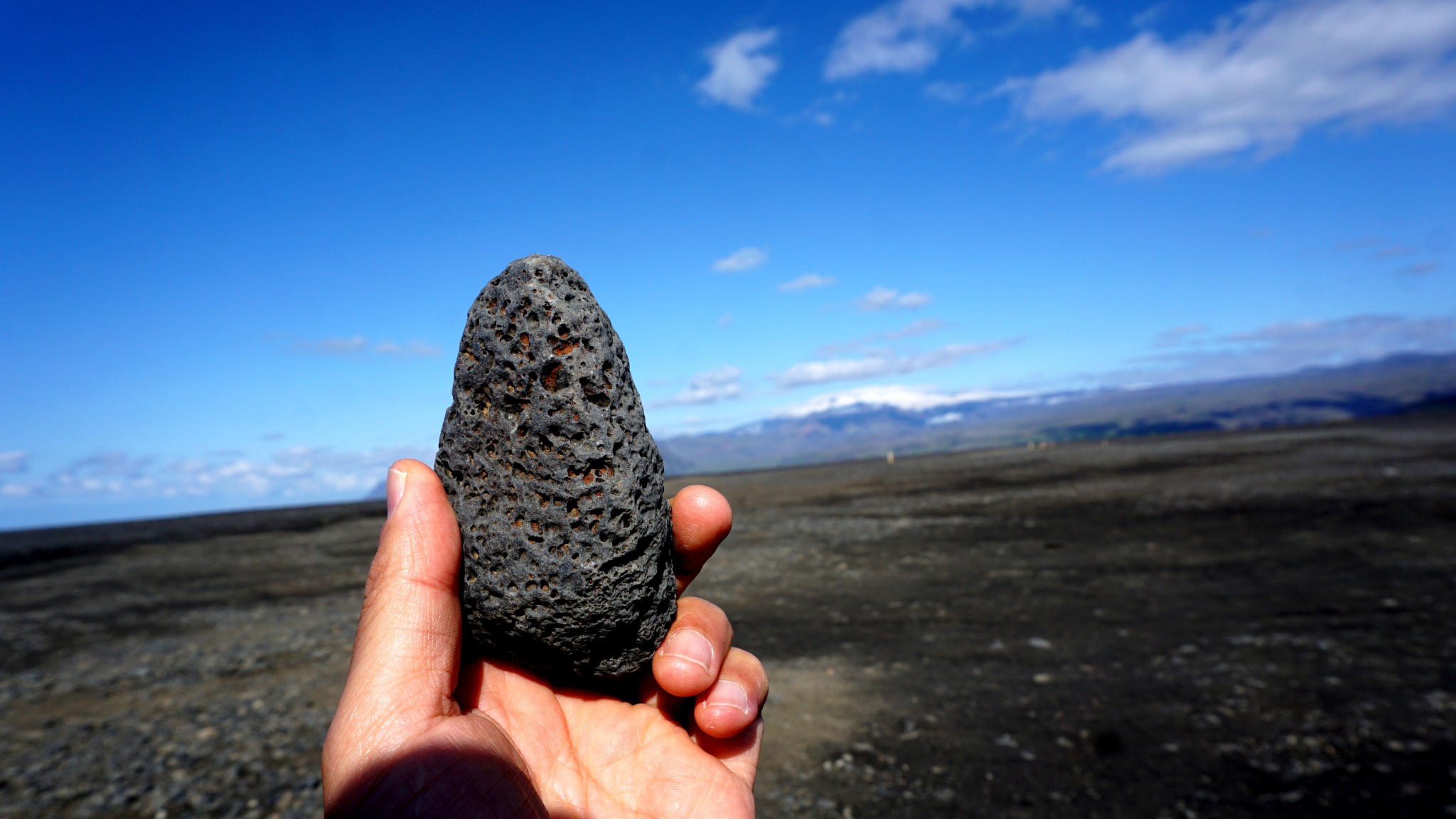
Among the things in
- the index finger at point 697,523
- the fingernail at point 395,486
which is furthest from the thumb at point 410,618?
the index finger at point 697,523

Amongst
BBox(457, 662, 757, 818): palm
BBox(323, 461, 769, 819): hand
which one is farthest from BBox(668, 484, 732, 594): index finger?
BBox(457, 662, 757, 818): palm

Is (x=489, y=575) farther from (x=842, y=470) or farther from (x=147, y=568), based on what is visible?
(x=842, y=470)

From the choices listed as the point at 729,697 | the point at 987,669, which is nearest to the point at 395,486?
the point at 729,697

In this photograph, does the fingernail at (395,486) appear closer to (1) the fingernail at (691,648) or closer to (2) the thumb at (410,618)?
(2) the thumb at (410,618)

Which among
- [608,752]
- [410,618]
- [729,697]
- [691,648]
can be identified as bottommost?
[608,752]

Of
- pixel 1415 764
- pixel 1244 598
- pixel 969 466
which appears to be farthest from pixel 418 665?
pixel 969 466

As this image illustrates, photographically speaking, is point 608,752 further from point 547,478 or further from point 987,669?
point 987,669
